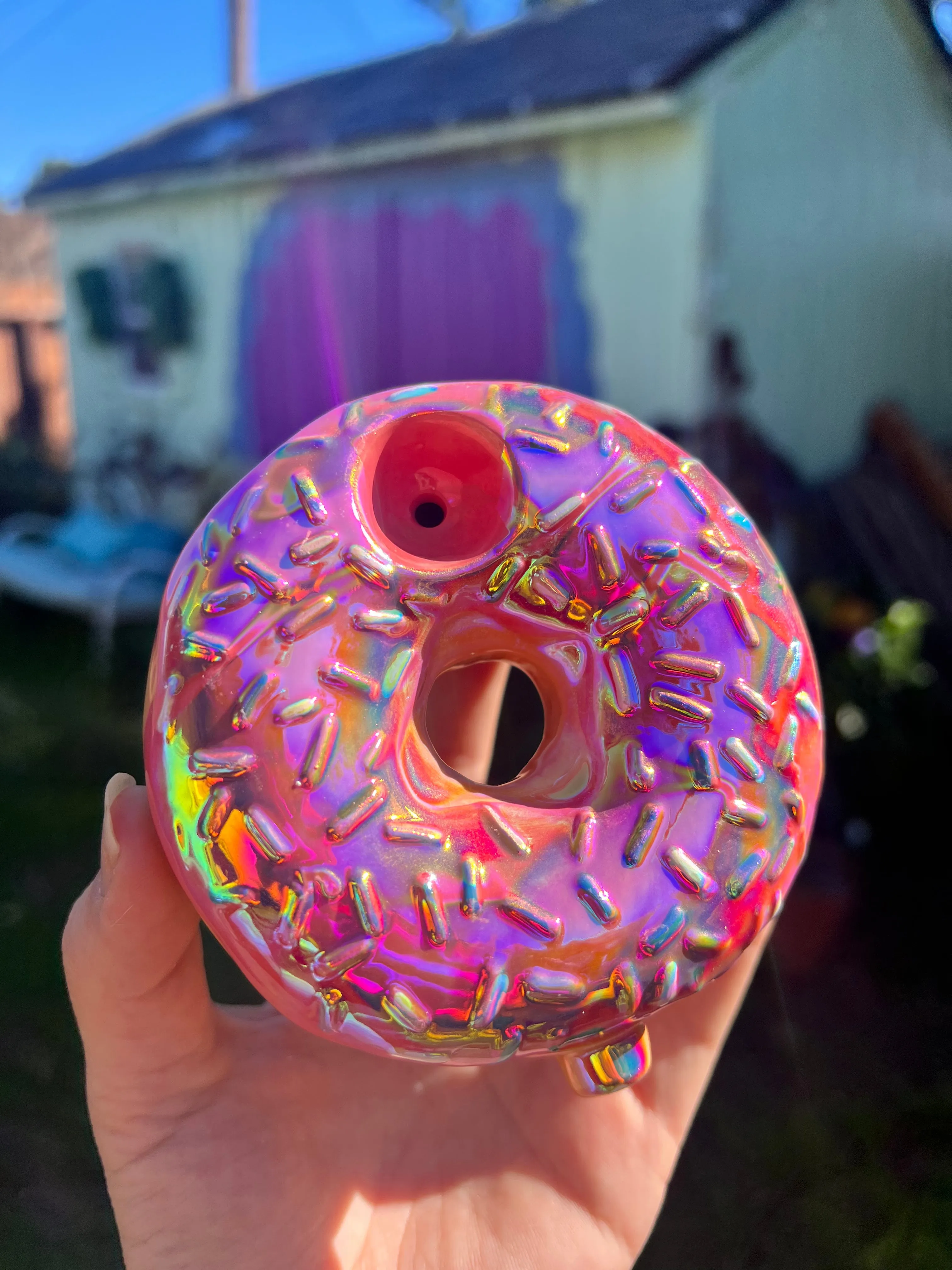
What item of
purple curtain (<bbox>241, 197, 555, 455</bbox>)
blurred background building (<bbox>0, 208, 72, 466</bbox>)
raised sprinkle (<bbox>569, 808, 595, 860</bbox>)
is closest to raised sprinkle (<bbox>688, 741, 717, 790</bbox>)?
raised sprinkle (<bbox>569, 808, 595, 860</bbox>)

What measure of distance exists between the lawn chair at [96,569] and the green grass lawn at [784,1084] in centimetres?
121

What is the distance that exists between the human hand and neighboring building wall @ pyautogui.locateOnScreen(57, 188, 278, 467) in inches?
188

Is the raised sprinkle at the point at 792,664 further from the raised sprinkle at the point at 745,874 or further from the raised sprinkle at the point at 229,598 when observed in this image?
the raised sprinkle at the point at 229,598

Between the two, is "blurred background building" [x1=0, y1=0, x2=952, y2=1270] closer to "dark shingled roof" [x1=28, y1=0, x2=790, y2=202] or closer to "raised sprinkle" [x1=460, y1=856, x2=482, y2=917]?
"dark shingled roof" [x1=28, y1=0, x2=790, y2=202]

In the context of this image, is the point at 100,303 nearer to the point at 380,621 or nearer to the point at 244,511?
the point at 244,511

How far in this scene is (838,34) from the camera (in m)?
3.43

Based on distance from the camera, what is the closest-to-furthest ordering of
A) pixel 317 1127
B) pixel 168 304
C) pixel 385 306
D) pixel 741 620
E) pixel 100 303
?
pixel 741 620
pixel 317 1127
pixel 385 306
pixel 168 304
pixel 100 303

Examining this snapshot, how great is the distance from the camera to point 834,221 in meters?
3.73

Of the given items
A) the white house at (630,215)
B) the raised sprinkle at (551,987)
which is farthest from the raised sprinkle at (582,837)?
the white house at (630,215)

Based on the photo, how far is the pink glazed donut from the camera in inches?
32.5

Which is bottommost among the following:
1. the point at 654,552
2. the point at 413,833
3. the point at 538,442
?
the point at 413,833

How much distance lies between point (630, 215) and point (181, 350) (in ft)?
11.1

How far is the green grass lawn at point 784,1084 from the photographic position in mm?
2016

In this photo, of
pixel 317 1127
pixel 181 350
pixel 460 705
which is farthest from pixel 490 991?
pixel 181 350
